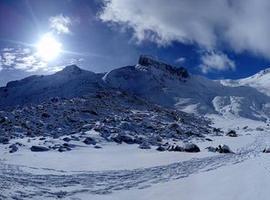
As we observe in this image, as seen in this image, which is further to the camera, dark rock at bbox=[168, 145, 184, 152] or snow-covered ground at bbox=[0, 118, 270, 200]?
dark rock at bbox=[168, 145, 184, 152]

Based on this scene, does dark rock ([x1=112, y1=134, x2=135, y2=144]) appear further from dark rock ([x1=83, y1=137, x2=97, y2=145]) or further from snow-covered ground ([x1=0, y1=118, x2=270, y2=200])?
snow-covered ground ([x1=0, y1=118, x2=270, y2=200])

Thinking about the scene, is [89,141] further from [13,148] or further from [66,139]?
[13,148]

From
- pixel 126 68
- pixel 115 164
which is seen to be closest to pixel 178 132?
pixel 115 164

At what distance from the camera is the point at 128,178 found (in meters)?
25.0

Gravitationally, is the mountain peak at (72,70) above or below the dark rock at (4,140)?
above

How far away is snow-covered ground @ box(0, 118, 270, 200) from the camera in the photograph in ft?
65.4

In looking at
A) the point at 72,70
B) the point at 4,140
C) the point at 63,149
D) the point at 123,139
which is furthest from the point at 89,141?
the point at 72,70

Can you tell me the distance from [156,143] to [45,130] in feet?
49.1

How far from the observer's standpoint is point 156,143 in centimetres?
5375

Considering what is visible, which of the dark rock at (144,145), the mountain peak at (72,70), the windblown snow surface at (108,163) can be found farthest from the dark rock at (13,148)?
the mountain peak at (72,70)

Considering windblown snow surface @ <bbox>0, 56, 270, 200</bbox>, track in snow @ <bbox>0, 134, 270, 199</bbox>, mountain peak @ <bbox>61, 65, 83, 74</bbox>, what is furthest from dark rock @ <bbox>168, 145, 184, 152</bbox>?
mountain peak @ <bbox>61, 65, 83, 74</bbox>

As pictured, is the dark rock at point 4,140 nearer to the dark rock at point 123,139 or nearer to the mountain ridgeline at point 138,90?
the dark rock at point 123,139

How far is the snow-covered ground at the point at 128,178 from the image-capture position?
785 inches

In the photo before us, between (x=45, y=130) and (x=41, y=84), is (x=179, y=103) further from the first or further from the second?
(x=45, y=130)
